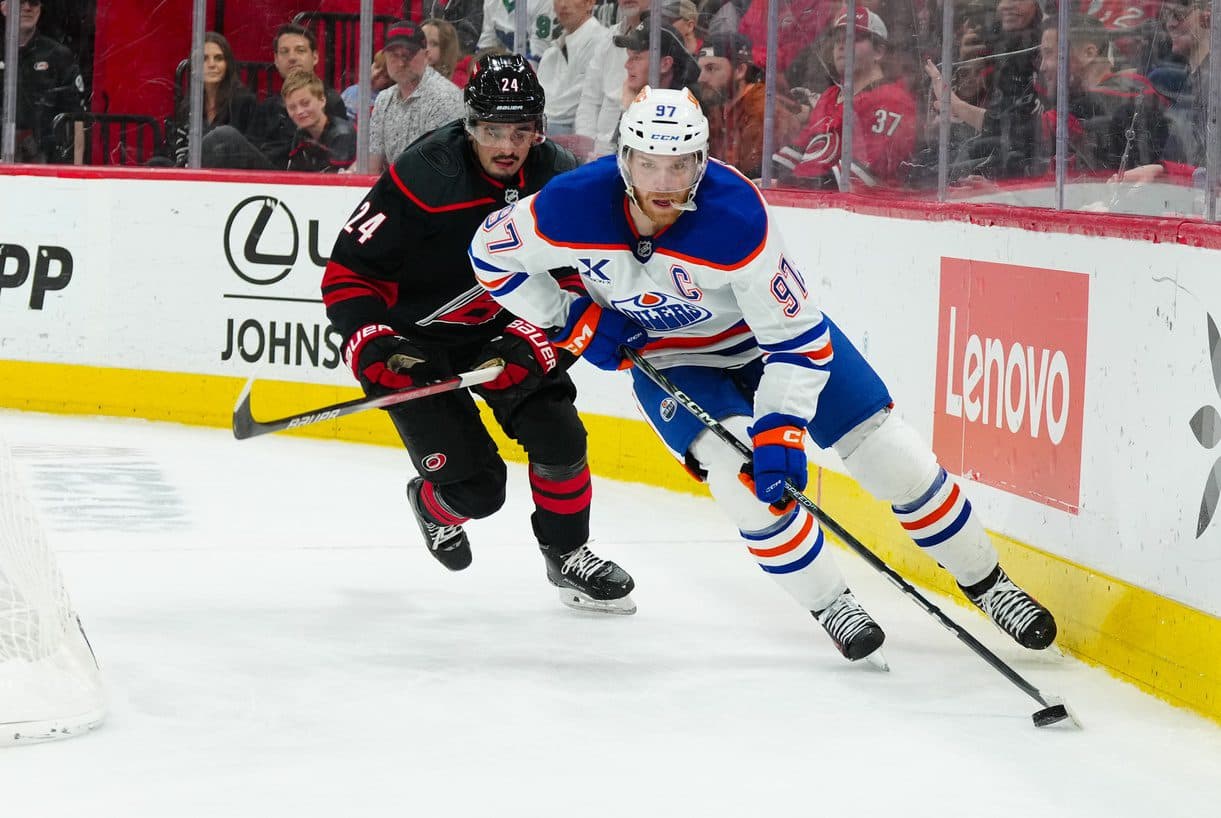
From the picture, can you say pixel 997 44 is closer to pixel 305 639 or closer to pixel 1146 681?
pixel 1146 681

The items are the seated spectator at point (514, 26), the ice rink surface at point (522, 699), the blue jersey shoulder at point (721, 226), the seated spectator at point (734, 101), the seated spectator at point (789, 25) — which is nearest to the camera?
the ice rink surface at point (522, 699)

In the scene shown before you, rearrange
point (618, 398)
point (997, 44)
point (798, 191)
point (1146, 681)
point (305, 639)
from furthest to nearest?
point (618, 398)
point (798, 191)
point (997, 44)
point (305, 639)
point (1146, 681)

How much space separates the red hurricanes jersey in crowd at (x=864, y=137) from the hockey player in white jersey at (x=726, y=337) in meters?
1.53

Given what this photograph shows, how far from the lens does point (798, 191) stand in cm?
548

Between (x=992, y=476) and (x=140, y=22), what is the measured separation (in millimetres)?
4387

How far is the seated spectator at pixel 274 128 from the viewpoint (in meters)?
6.86

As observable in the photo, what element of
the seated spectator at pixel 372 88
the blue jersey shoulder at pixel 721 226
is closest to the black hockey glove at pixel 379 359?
the blue jersey shoulder at pixel 721 226

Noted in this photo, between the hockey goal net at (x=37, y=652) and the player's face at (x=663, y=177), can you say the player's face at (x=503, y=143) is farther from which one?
the hockey goal net at (x=37, y=652)

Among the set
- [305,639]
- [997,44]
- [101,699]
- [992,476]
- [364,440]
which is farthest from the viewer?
[364,440]

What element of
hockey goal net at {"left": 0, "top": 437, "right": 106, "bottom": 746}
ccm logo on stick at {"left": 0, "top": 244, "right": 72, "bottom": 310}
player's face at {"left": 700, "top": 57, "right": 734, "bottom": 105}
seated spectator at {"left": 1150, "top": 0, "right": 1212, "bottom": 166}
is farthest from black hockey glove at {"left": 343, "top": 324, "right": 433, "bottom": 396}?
ccm logo on stick at {"left": 0, "top": 244, "right": 72, "bottom": 310}

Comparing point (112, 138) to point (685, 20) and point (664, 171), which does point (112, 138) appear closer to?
point (685, 20)

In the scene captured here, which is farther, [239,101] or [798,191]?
[239,101]

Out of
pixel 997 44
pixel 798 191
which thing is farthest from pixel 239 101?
pixel 997 44

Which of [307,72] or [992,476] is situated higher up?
[307,72]
